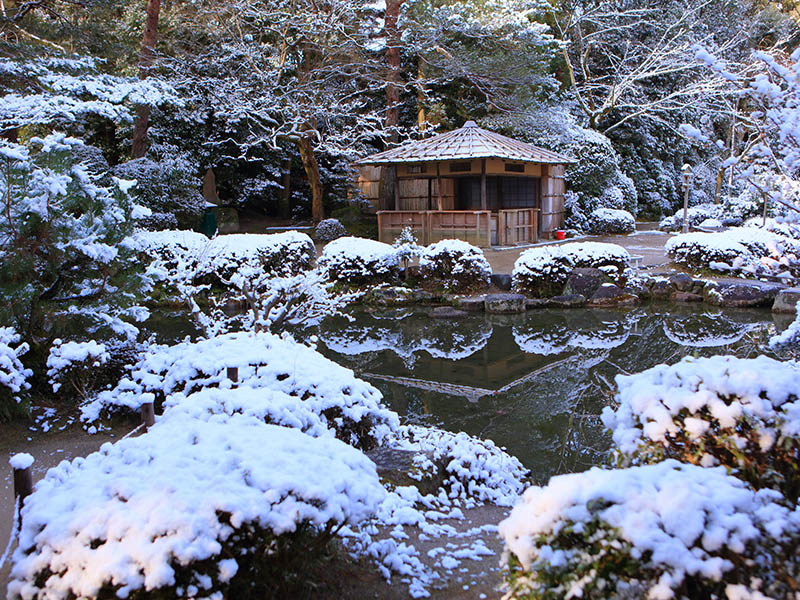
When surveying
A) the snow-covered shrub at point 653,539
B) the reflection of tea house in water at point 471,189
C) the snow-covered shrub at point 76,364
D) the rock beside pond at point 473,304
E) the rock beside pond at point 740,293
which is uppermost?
the reflection of tea house in water at point 471,189

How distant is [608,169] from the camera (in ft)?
68.1

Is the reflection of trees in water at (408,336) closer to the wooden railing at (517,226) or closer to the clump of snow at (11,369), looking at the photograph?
the clump of snow at (11,369)

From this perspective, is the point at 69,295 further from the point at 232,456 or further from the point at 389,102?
the point at 389,102

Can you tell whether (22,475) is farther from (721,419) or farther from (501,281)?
(501,281)

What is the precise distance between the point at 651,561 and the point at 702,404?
2.55ft

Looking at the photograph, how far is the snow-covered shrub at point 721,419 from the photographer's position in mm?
2066

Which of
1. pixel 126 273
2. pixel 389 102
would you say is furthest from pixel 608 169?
pixel 126 273

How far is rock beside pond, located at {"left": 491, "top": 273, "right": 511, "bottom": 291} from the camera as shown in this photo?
12.1 m

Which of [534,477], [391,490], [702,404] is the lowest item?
[534,477]

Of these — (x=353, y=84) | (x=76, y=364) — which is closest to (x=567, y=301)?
(x=76, y=364)

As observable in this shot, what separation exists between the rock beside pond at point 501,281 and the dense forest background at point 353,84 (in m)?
6.64

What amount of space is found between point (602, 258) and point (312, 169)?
10308 millimetres

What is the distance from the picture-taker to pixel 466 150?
621 inches

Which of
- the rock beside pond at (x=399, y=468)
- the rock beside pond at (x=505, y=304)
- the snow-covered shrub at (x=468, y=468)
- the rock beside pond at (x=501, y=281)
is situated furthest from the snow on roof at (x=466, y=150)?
the rock beside pond at (x=399, y=468)
